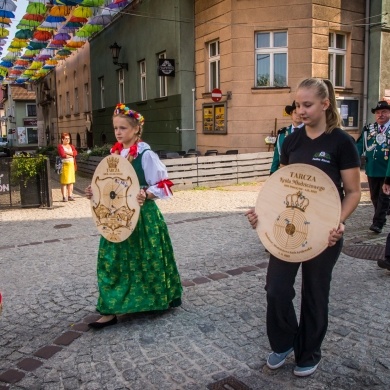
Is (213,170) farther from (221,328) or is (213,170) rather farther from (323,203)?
(323,203)

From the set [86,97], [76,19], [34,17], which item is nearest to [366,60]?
[76,19]

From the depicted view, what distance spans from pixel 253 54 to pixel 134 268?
1201 cm

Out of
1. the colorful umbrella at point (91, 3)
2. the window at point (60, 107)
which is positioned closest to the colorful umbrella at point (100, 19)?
the colorful umbrella at point (91, 3)

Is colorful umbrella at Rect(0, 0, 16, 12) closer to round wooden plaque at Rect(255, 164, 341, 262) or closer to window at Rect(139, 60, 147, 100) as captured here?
window at Rect(139, 60, 147, 100)

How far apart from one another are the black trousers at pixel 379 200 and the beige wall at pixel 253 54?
7.69 metres

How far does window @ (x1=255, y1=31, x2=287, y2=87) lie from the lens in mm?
14266

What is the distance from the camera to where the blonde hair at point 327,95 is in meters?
2.60

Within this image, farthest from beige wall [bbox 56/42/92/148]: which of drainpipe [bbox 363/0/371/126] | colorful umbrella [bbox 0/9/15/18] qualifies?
drainpipe [bbox 363/0/371/126]

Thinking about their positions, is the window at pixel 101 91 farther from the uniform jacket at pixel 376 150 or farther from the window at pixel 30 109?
the window at pixel 30 109

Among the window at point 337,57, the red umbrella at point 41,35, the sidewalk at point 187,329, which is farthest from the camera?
the red umbrella at point 41,35

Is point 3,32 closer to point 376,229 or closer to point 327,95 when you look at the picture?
point 376,229

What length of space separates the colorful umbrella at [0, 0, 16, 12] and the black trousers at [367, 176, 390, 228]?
12182mm

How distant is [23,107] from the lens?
6341 cm

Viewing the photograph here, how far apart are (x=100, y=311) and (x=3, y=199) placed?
Result: 7069mm
